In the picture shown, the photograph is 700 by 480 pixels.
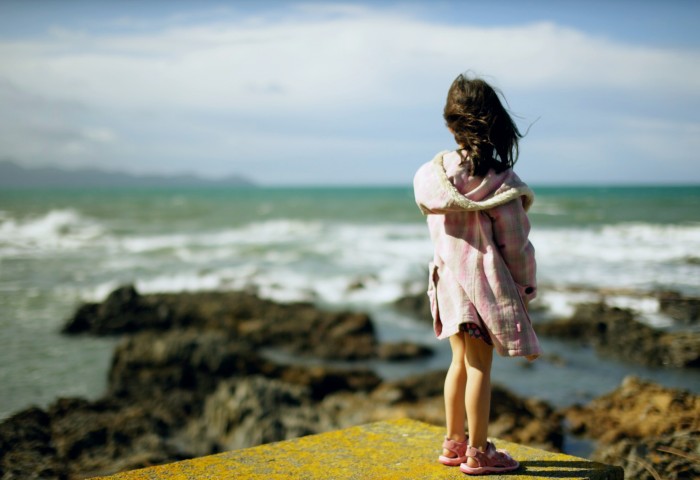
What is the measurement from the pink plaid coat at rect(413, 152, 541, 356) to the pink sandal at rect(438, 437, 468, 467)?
1.65 feet

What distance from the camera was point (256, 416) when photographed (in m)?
5.46

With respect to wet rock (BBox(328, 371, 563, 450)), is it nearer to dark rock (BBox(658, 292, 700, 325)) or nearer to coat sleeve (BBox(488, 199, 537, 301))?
coat sleeve (BBox(488, 199, 537, 301))

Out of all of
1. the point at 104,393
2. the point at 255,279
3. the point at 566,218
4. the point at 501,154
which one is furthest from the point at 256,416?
the point at 566,218

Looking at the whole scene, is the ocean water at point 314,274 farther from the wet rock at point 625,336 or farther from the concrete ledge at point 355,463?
the concrete ledge at point 355,463

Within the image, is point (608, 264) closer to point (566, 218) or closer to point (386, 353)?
point (386, 353)

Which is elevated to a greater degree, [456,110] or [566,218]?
[456,110]

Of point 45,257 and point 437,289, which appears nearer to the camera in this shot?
point 437,289

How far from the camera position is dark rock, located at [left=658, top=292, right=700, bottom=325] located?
330 inches

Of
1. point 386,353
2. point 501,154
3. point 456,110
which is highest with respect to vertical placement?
point 456,110

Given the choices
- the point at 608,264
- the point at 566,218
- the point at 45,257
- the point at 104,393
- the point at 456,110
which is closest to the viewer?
the point at 456,110

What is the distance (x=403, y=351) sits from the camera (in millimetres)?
8852

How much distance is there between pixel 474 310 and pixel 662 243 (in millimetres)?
15603

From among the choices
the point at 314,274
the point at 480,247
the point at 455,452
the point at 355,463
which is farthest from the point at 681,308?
the point at 314,274

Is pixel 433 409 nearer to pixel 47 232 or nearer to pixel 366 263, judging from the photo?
pixel 366 263
